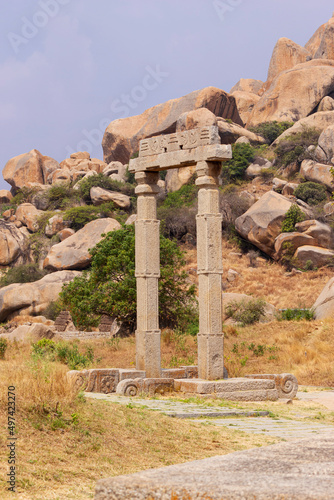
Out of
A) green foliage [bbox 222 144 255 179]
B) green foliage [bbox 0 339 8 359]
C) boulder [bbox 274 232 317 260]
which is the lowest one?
green foliage [bbox 0 339 8 359]

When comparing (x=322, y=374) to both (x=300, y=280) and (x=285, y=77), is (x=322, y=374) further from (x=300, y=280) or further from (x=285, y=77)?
(x=285, y=77)

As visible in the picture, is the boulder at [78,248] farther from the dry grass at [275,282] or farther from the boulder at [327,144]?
the boulder at [327,144]

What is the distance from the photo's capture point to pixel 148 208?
11.3m

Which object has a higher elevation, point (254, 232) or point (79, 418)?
point (254, 232)

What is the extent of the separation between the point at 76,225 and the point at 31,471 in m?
36.5

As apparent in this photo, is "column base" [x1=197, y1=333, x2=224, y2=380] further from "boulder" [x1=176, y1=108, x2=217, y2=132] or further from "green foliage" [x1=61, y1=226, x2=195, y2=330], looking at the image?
"boulder" [x1=176, y1=108, x2=217, y2=132]

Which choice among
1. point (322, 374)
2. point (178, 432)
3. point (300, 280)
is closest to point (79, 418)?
point (178, 432)

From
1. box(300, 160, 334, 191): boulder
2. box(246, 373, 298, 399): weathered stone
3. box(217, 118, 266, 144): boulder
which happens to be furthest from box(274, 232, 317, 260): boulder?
box(246, 373, 298, 399): weathered stone

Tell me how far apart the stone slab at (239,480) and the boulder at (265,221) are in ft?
96.4

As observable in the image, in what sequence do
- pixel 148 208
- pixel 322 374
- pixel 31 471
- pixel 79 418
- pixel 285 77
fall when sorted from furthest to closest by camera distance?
pixel 285 77 → pixel 322 374 → pixel 148 208 → pixel 79 418 → pixel 31 471

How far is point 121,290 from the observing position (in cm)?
1889

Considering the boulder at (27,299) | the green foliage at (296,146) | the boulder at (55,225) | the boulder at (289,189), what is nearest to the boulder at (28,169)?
the boulder at (55,225)

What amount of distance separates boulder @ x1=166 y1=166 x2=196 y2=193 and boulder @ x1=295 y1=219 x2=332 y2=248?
11454 millimetres

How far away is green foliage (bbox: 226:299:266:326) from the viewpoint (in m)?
21.0
